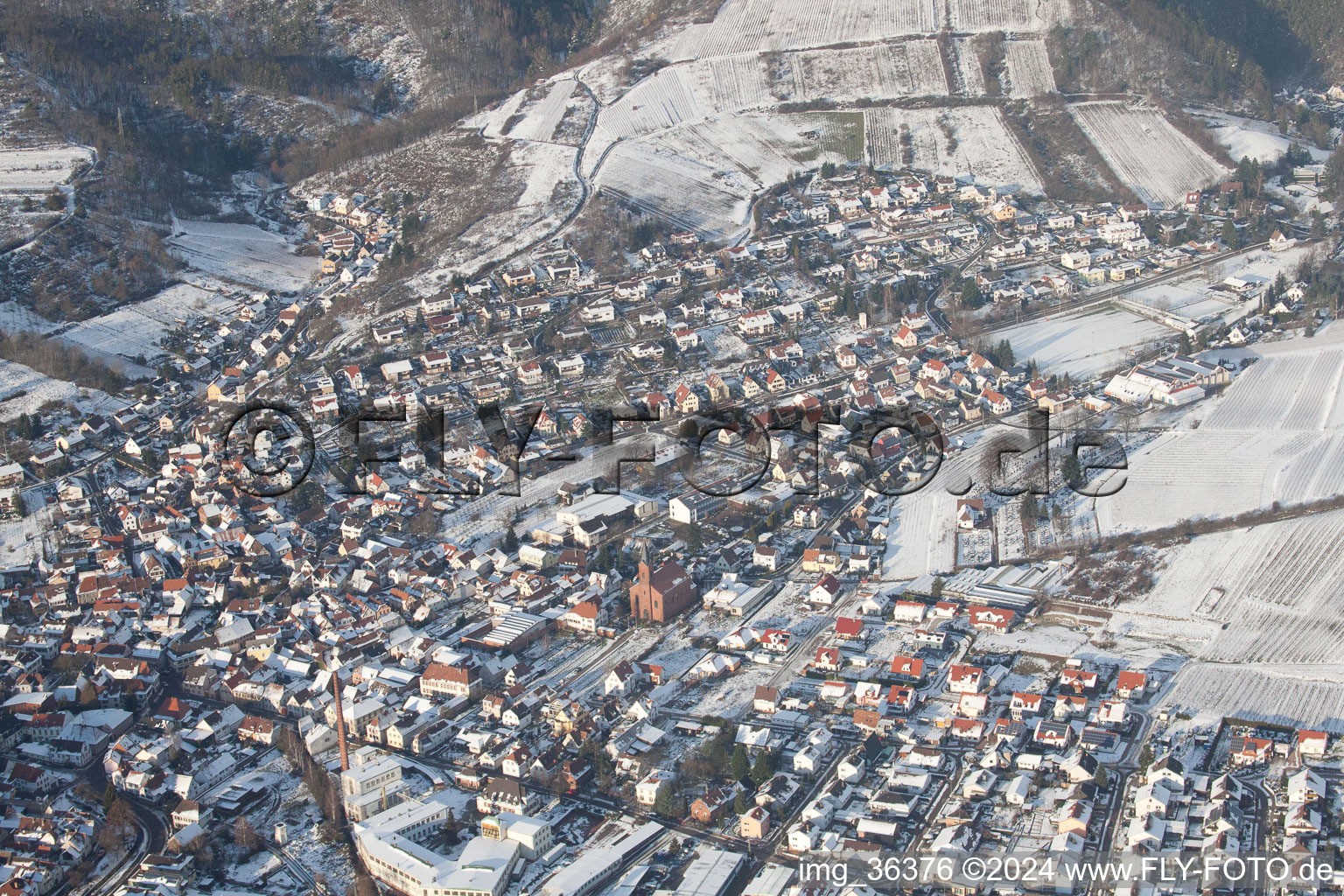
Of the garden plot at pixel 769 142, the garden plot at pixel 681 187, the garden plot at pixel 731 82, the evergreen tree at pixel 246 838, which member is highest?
the garden plot at pixel 731 82

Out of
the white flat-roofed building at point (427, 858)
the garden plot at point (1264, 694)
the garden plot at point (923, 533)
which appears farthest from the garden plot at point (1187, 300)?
the white flat-roofed building at point (427, 858)

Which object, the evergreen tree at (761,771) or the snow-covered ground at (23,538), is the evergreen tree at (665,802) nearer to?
the evergreen tree at (761,771)

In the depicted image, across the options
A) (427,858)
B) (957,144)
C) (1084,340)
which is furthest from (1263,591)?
(957,144)

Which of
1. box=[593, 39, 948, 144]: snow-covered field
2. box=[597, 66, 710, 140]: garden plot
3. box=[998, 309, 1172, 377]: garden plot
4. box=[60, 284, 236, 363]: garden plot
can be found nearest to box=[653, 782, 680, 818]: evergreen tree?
box=[998, 309, 1172, 377]: garden plot

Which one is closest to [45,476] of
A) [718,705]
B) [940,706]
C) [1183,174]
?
[718,705]

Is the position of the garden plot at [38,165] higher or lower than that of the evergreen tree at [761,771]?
higher
